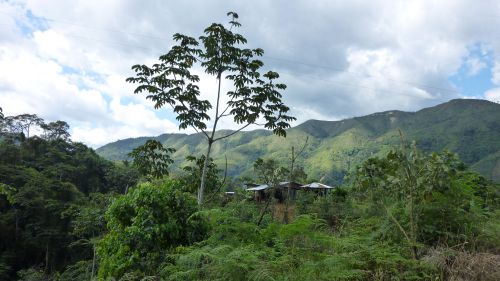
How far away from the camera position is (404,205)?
4996 mm

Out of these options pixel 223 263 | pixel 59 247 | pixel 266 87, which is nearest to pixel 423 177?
pixel 223 263

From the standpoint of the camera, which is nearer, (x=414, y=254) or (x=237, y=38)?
(x=414, y=254)

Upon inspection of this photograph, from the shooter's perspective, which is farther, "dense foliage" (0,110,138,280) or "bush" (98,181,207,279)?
"dense foliage" (0,110,138,280)

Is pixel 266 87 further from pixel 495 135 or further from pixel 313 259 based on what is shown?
pixel 495 135

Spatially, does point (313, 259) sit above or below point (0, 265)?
above

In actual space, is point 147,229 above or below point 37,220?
above

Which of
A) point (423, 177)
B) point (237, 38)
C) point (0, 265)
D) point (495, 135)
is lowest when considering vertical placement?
point (0, 265)

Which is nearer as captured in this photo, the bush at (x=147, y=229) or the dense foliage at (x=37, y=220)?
the bush at (x=147, y=229)

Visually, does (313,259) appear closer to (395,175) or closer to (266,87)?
(395,175)

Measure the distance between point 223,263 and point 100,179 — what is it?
5089 centimetres

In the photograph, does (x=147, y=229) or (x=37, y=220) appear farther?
(x=37, y=220)

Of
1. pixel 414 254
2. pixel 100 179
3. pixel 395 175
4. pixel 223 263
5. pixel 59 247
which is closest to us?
pixel 223 263

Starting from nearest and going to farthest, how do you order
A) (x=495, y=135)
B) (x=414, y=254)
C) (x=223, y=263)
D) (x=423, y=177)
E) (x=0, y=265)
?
(x=223, y=263) < (x=414, y=254) < (x=423, y=177) < (x=0, y=265) < (x=495, y=135)

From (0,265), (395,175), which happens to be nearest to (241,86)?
(395,175)
